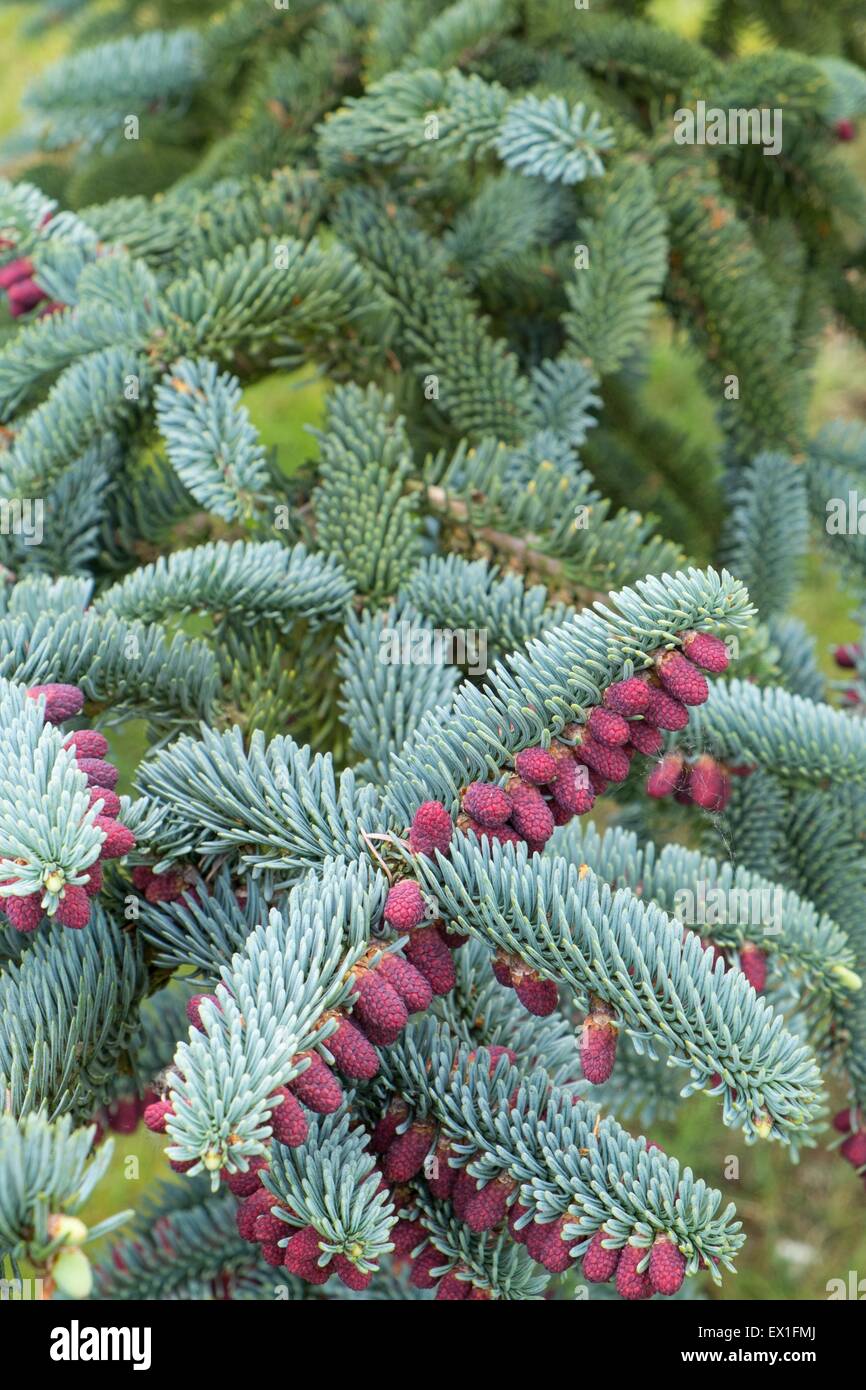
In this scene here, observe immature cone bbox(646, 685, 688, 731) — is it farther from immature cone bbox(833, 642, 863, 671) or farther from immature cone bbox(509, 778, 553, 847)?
immature cone bbox(833, 642, 863, 671)

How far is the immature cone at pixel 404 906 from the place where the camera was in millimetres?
616

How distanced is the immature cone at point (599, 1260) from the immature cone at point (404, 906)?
19 centimetres

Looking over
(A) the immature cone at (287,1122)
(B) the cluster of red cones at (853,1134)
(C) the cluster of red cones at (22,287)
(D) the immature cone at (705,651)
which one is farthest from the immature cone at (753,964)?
(C) the cluster of red cones at (22,287)

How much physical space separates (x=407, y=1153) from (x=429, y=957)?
0.13 metres

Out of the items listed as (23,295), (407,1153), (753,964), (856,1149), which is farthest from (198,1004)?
(23,295)

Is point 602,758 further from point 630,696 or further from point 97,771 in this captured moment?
point 97,771

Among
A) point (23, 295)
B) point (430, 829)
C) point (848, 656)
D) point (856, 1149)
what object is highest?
point (23, 295)

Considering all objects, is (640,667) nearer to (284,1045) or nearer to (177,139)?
(284,1045)

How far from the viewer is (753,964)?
825 mm

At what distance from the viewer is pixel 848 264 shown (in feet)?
4.95

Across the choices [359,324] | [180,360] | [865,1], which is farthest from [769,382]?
[865,1]

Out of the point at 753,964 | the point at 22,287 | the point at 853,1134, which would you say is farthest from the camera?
the point at 22,287
